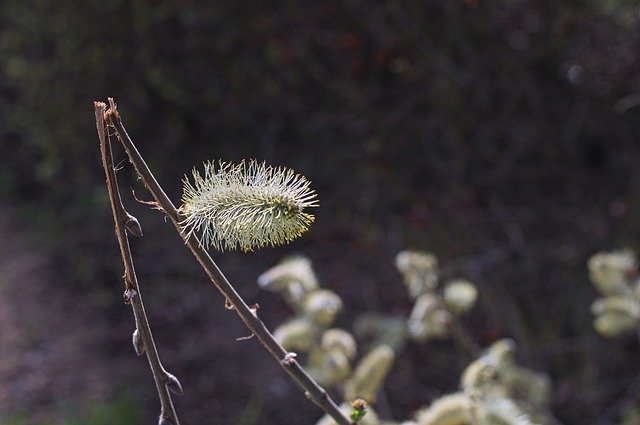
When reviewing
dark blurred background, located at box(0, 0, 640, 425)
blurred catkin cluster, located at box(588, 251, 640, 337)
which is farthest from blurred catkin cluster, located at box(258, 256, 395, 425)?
dark blurred background, located at box(0, 0, 640, 425)

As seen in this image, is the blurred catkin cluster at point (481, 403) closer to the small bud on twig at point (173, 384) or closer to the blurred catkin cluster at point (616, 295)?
Result: the blurred catkin cluster at point (616, 295)

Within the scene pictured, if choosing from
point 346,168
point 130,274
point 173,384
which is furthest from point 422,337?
point 346,168

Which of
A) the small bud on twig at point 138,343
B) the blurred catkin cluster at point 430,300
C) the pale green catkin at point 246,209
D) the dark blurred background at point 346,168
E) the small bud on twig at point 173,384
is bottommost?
the small bud on twig at point 173,384

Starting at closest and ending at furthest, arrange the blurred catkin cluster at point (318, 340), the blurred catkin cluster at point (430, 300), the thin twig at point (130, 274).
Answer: the thin twig at point (130, 274)
the blurred catkin cluster at point (318, 340)
the blurred catkin cluster at point (430, 300)

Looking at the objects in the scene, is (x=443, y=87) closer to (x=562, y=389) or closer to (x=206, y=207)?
(x=562, y=389)

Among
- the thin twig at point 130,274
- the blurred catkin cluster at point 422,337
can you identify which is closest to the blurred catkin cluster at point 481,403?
the blurred catkin cluster at point 422,337

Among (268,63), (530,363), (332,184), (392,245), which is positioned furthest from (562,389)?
(268,63)
